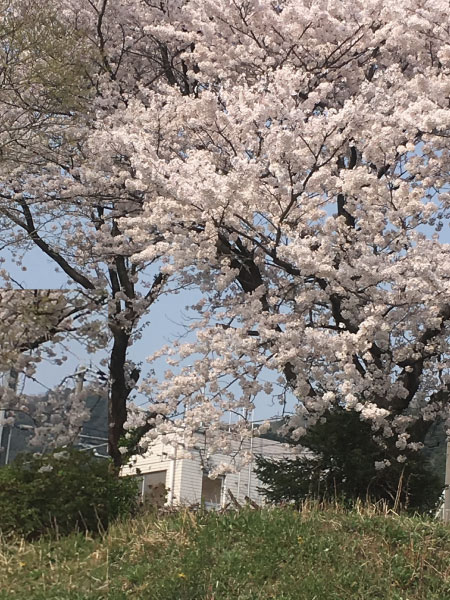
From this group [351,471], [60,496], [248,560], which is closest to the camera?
[248,560]

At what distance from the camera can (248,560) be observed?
654 centimetres

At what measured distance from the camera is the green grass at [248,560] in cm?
613

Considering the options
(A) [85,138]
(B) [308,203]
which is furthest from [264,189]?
(A) [85,138]

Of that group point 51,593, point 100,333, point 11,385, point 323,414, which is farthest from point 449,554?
point 11,385

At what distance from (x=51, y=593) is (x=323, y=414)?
15.3 feet

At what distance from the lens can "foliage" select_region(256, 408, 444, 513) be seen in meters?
10.1

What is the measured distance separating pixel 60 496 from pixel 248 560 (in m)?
2.92

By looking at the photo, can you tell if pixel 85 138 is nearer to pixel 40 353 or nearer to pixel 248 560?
pixel 40 353

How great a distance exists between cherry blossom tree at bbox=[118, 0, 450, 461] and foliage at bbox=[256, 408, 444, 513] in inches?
10.8

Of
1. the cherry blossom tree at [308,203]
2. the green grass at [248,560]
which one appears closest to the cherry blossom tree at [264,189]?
the cherry blossom tree at [308,203]

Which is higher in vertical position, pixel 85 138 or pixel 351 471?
pixel 85 138

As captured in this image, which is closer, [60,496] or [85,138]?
[60,496]

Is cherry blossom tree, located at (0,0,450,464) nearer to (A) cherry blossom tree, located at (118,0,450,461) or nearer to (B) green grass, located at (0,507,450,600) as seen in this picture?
(A) cherry blossom tree, located at (118,0,450,461)

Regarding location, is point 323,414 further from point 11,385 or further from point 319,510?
point 11,385
